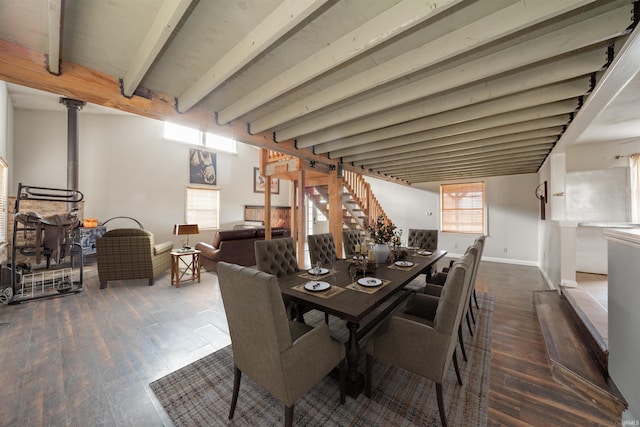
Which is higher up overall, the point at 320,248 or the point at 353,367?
the point at 320,248

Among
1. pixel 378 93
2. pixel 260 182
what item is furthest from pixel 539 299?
pixel 260 182

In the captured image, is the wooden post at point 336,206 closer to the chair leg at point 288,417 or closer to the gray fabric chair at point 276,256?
the gray fabric chair at point 276,256

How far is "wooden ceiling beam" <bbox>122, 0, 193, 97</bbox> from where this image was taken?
1.26 metres

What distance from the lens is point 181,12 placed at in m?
1.25

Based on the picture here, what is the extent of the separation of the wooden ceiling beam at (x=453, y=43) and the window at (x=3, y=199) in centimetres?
582

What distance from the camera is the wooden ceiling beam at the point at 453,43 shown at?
127 cm

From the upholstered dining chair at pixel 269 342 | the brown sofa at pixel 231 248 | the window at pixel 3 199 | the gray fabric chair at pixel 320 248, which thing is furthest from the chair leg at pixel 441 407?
the window at pixel 3 199

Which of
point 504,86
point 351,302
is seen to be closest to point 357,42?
point 504,86

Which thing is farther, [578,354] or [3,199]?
[3,199]

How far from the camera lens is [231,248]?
4605 millimetres

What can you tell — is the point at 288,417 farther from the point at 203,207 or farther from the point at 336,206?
the point at 203,207

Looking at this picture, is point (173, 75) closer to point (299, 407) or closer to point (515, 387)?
point (299, 407)

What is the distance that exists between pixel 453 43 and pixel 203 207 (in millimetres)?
7660

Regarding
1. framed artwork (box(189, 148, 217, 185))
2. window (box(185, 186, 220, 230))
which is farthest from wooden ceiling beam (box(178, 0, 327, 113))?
window (box(185, 186, 220, 230))
